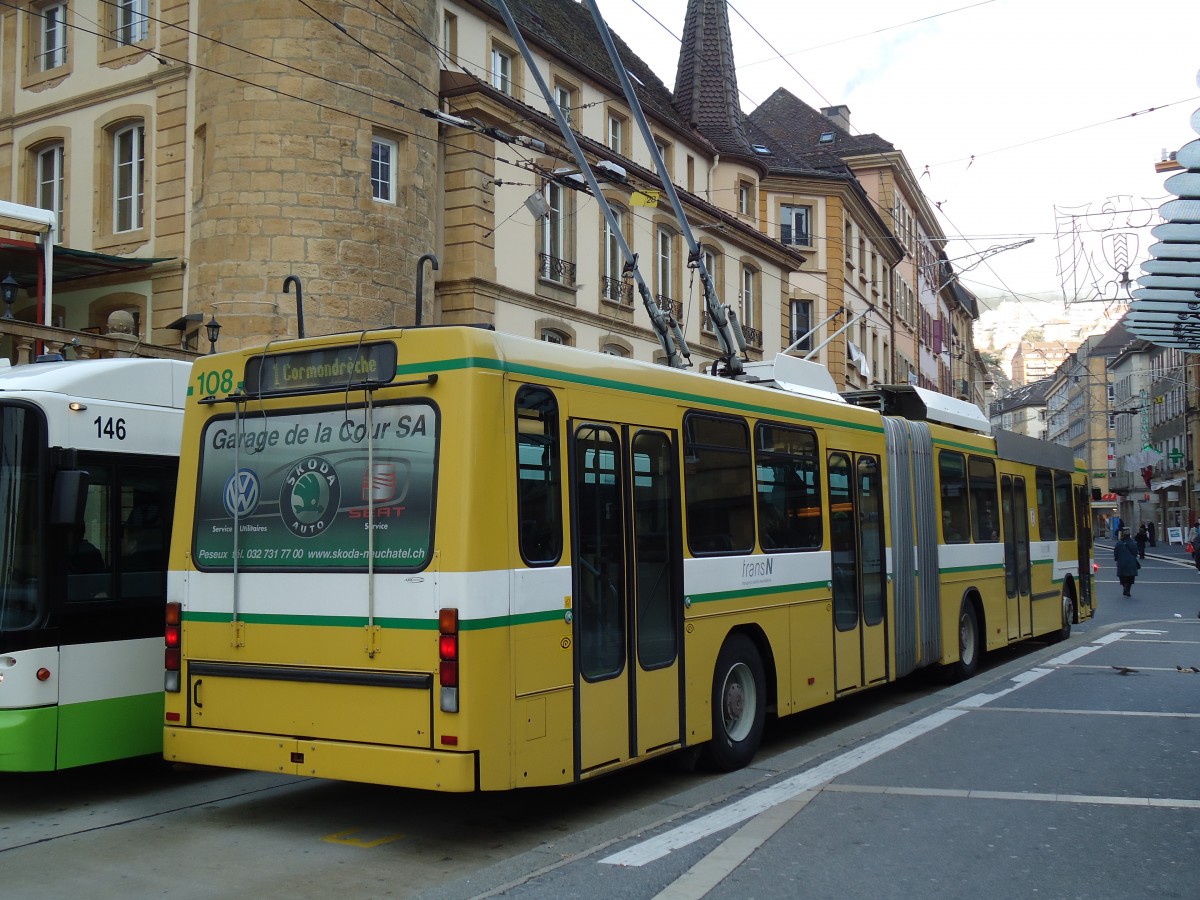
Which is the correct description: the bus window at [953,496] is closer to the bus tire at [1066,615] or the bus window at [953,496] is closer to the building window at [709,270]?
the bus tire at [1066,615]

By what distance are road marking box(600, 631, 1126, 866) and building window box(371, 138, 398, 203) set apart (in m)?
14.6

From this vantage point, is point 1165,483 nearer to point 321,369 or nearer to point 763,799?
point 763,799

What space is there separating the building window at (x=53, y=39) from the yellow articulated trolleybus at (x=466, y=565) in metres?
21.7

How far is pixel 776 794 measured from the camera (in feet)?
25.8

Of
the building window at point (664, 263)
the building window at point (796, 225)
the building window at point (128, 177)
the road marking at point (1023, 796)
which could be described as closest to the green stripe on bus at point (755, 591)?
the road marking at point (1023, 796)

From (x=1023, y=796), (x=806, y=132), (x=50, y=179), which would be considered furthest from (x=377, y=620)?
(x=806, y=132)

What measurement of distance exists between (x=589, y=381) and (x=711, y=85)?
32055 mm

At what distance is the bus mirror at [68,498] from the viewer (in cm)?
749

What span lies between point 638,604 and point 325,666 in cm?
194

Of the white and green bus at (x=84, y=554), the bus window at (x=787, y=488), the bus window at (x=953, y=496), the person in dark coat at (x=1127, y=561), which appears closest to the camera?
the white and green bus at (x=84, y=554)

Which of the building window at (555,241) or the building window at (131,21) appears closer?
the building window at (131,21)

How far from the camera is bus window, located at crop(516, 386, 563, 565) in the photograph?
271 inches

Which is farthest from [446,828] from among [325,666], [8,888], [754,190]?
[754,190]

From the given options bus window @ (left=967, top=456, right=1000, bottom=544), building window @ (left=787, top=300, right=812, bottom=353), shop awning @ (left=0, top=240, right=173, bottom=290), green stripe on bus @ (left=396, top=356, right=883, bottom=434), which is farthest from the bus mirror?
building window @ (left=787, top=300, right=812, bottom=353)
